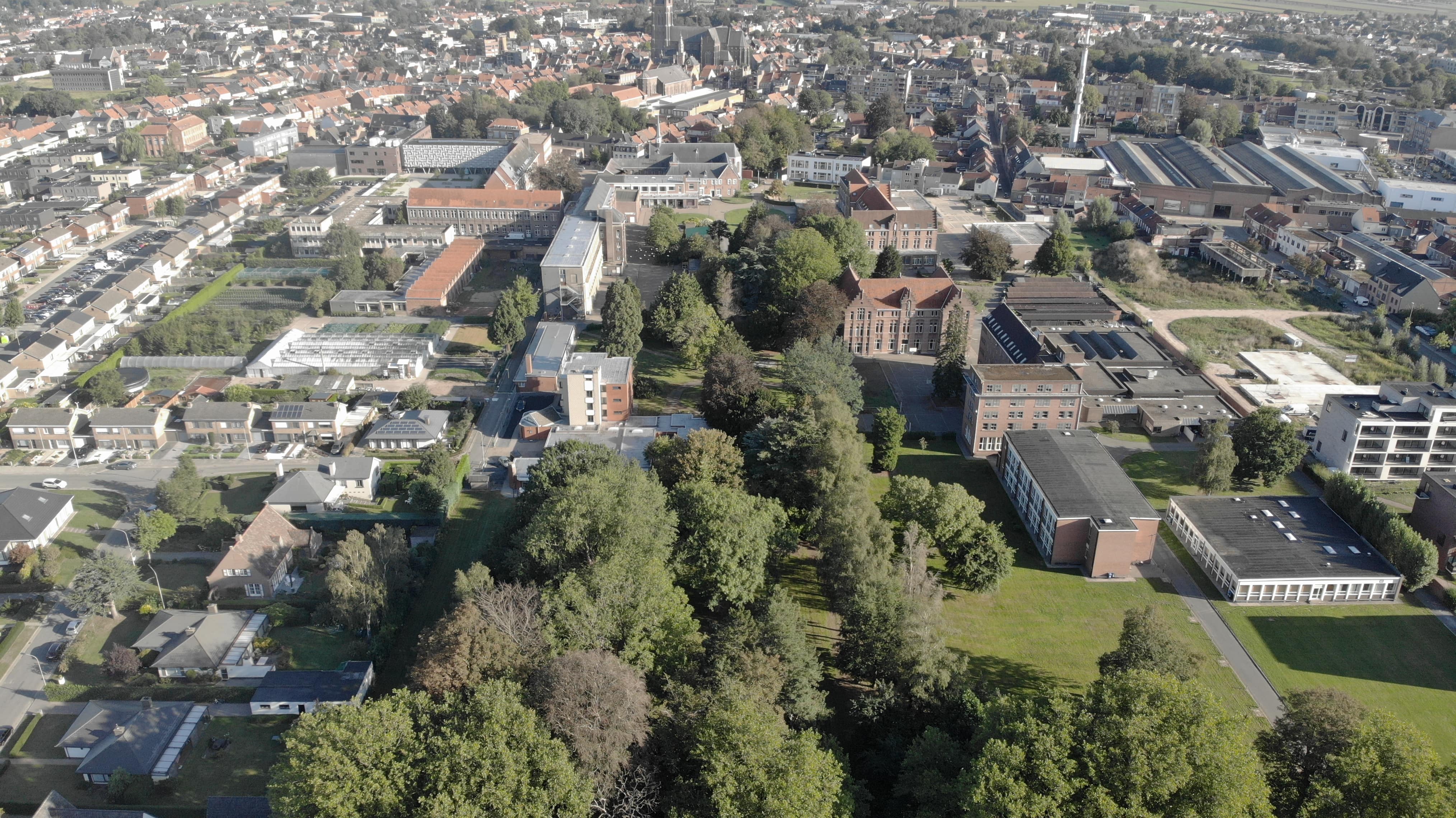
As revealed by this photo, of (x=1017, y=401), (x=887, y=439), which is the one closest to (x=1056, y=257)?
(x=1017, y=401)

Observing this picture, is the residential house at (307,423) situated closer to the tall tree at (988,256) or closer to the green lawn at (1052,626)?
the green lawn at (1052,626)

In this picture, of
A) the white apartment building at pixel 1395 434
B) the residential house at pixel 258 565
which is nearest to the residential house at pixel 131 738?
the residential house at pixel 258 565

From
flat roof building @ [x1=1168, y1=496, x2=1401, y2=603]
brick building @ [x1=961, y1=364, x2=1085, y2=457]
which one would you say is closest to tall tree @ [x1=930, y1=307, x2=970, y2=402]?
brick building @ [x1=961, y1=364, x2=1085, y2=457]

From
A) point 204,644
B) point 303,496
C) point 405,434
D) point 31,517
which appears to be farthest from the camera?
point 405,434

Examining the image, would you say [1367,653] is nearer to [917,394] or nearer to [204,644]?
[917,394]

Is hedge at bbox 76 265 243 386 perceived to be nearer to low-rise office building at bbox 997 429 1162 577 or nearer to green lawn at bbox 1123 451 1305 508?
low-rise office building at bbox 997 429 1162 577

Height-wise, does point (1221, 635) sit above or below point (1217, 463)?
below
